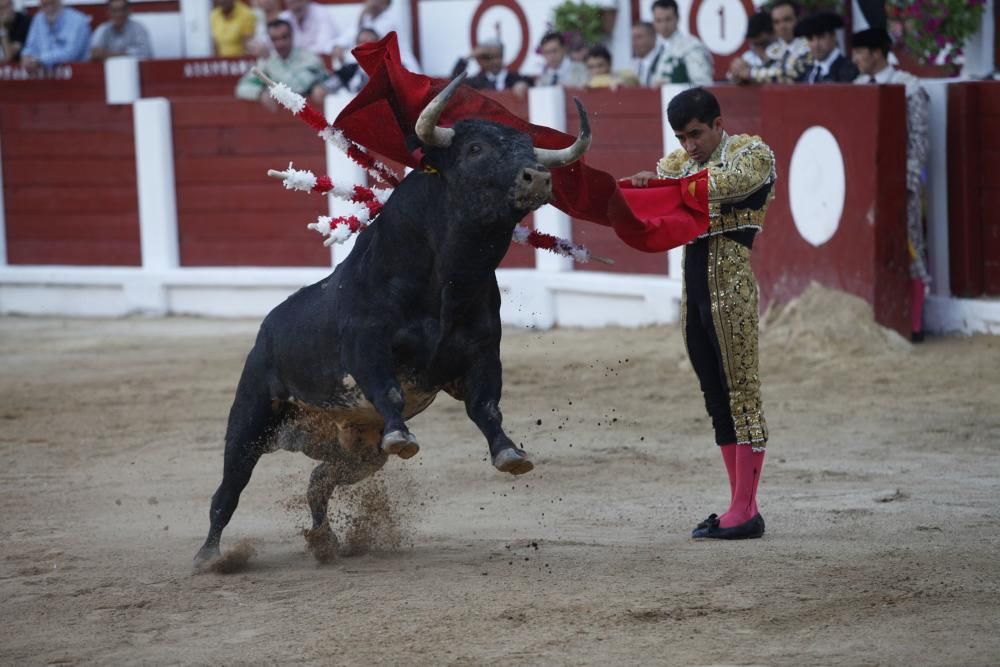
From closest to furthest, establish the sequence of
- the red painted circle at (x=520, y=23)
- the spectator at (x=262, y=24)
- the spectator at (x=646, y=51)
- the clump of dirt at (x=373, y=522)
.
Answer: the clump of dirt at (x=373, y=522), the spectator at (x=646, y=51), the spectator at (x=262, y=24), the red painted circle at (x=520, y=23)

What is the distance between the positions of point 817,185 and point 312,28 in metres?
5.07

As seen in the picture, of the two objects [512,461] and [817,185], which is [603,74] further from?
[512,461]

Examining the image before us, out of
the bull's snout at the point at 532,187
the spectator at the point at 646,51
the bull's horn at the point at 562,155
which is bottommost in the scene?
the bull's snout at the point at 532,187

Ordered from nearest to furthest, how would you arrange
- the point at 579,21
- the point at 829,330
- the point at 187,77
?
1. the point at 829,330
2. the point at 579,21
3. the point at 187,77

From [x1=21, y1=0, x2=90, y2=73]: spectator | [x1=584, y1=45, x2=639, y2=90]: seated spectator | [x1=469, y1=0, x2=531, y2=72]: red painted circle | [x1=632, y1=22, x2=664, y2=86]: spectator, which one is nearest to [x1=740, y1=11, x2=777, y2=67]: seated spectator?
[x1=632, y1=22, x2=664, y2=86]: spectator

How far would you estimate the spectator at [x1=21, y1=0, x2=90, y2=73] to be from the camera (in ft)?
41.3

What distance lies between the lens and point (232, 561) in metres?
4.54

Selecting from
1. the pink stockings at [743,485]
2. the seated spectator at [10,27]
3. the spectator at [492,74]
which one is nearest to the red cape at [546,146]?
the pink stockings at [743,485]

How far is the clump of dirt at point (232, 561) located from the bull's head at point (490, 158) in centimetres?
126

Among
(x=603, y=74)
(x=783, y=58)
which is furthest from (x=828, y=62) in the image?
(x=603, y=74)

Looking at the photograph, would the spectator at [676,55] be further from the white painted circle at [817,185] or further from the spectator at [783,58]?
the white painted circle at [817,185]

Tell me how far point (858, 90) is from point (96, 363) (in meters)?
4.44

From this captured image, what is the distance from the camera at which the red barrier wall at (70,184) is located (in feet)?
37.2

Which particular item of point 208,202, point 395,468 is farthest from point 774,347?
point 208,202
